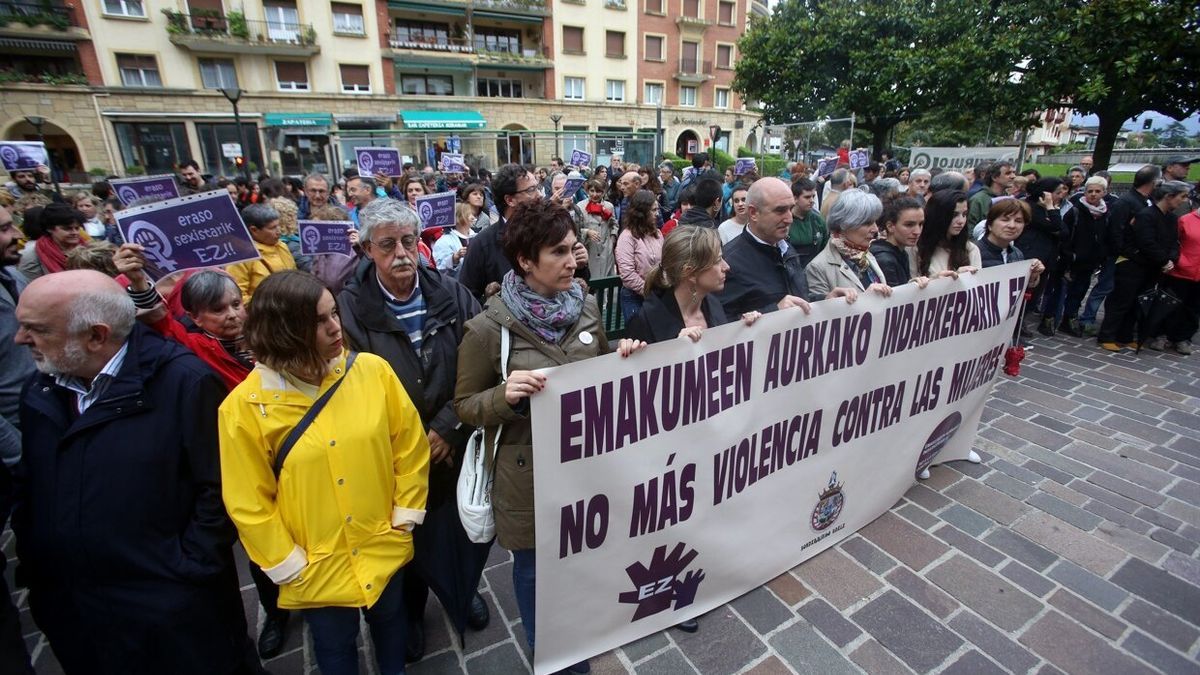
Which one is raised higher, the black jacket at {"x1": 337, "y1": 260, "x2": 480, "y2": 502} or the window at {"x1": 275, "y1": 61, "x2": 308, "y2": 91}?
the window at {"x1": 275, "y1": 61, "x2": 308, "y2": 91}

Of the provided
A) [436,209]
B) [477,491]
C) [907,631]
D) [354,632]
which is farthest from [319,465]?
[436,209]

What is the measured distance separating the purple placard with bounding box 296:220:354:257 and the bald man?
6.87 feet

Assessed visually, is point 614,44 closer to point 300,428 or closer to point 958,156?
point 958,156

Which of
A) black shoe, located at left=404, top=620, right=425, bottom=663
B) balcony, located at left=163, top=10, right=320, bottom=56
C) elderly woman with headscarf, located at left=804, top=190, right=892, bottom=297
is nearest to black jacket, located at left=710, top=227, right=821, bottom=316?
elderly woman with headscarf, located at left=804, top=190, right=892, bottom=297

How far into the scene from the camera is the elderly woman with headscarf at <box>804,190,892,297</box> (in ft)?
10.6

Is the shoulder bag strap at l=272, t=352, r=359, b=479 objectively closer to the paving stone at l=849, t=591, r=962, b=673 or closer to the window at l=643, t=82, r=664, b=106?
the paving stone at l=849, t=591, r=962, b=673

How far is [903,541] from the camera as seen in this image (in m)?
3.24

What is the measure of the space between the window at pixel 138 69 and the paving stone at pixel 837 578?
120 ft

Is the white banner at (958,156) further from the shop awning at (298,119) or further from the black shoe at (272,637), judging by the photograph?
the shop awning at (298,119)

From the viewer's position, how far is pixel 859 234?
3.28m

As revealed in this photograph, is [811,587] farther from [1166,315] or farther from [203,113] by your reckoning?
[203,113]

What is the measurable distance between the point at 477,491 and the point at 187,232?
2.21 meters

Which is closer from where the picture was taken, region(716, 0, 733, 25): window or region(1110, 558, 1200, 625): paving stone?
region(1110, 558, 1200, 625): paving stone

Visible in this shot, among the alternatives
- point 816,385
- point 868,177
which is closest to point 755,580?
point 816,385
